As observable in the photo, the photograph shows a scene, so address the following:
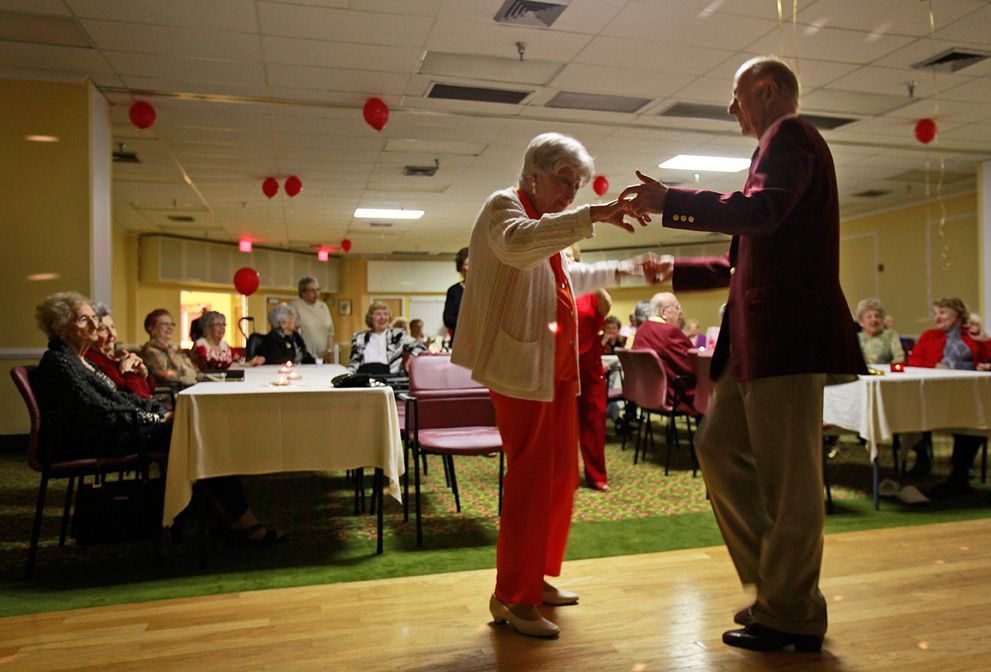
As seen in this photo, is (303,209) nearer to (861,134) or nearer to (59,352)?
(861,134)

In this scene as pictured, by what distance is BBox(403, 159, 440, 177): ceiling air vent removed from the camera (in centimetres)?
929

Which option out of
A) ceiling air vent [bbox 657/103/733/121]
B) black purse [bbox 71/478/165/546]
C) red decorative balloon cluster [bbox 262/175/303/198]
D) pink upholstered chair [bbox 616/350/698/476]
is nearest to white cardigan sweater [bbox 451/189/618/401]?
black purse [bbox 71/478/165/546]

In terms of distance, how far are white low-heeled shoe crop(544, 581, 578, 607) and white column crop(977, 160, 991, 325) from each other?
8476 millimetres

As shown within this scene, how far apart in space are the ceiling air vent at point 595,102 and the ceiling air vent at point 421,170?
2.64 m

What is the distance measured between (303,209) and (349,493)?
844 cm

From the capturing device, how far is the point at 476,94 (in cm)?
648

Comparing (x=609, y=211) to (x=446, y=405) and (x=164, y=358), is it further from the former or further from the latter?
(x=164, y=358)

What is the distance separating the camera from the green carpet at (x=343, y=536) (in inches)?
111

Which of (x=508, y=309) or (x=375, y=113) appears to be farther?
(x=375, y=113)

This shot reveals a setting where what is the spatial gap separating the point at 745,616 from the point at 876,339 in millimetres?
4419

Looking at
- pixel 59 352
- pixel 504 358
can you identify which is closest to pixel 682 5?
pixel 504 358

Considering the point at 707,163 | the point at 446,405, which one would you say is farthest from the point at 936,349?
the point at 707,163

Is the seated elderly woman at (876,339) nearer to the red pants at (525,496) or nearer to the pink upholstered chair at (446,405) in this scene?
the pink upholstered chair at (446,405)

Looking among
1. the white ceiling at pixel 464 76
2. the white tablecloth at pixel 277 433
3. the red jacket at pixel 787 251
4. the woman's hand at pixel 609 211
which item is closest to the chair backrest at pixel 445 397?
the white tablecloth at pixel 277 433
